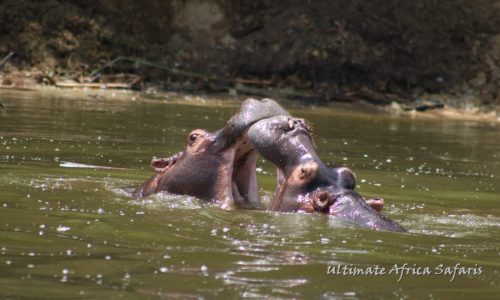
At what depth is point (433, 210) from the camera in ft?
24.2

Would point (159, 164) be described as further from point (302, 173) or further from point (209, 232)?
point (209, 232)

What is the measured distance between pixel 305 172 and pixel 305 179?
5cm

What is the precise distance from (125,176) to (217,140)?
1565mm

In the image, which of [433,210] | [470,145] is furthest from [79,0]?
[433,210]

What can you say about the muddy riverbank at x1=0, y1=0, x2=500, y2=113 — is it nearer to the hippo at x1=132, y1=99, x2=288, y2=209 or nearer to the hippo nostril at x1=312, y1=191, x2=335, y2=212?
the hippo at x1=132, y1=99, x2=288, y2=209

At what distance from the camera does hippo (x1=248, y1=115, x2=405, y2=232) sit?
5938 millimetres

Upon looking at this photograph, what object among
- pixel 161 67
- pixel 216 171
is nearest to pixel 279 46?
pixel 161 67

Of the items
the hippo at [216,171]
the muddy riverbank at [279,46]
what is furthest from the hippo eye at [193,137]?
the muddy riverbank at [279,46]

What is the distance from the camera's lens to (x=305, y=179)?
6016 millimetres

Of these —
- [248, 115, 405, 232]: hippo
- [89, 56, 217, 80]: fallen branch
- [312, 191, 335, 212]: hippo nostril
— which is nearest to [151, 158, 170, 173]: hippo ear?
[248, 115, 405, 232]: hippo

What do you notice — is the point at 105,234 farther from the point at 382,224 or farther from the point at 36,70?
the point at 36,70

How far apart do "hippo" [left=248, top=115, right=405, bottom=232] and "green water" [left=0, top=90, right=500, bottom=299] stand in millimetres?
96

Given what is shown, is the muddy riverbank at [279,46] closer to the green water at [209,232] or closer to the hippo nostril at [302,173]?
the green water at [209,232]

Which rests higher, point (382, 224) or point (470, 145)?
point (382, 224)
